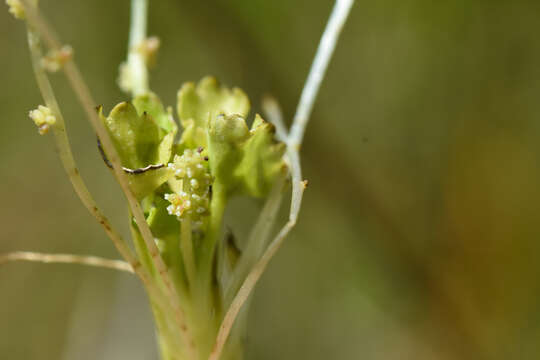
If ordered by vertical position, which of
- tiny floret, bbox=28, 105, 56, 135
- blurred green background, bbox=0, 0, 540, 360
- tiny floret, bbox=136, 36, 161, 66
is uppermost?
tiny floret, bbox=136, 36, 161, 66

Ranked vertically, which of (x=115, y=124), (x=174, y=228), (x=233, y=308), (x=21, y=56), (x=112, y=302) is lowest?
(x=112, y=302)

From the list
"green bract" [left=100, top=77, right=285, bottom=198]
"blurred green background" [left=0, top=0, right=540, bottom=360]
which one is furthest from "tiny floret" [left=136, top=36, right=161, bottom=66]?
"blurred green background" [left=0, top=0, right=540, bottom=360]

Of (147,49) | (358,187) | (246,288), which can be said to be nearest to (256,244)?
(246,288)

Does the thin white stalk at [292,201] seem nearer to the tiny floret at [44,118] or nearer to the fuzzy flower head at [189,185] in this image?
the fuzzy flower head at [189,185]

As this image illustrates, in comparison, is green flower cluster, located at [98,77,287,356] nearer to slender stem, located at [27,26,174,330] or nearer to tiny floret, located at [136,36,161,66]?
slender stem, located at [27,26,174,330]

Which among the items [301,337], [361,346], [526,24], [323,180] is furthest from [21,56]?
[526,24]

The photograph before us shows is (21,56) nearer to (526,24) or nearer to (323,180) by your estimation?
(323,180)
